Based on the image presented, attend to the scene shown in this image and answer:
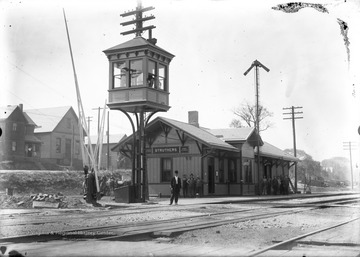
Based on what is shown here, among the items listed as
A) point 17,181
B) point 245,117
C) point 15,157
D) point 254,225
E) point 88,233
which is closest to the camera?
point 88,233

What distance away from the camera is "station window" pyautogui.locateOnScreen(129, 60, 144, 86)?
70.8ft

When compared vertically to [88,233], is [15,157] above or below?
above

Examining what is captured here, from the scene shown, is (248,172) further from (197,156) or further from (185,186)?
(185,186)

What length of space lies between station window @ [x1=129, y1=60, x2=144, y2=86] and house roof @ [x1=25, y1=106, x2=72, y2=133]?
35.0m

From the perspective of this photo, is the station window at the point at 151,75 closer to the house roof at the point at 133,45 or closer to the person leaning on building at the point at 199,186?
the house roof at the point at 133,45

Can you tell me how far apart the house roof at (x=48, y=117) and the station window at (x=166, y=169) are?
27.4 metres

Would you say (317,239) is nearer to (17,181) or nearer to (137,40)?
(137,40)

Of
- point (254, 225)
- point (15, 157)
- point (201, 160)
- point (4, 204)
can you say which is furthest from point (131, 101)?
point (15, 157)

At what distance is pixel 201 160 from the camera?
2947cm

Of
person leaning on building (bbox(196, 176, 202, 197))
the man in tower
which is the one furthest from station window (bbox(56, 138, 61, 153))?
the man in tower

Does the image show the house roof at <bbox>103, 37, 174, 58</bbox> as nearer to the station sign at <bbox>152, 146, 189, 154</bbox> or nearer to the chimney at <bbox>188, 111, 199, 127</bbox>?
the station sign at <bbox>152, 146, 189, 154</bbox>

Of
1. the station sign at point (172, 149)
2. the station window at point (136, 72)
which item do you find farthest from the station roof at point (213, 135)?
the station window at point (136, 72)

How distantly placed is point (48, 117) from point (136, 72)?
36.7m

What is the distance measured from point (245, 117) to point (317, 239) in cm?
5025
